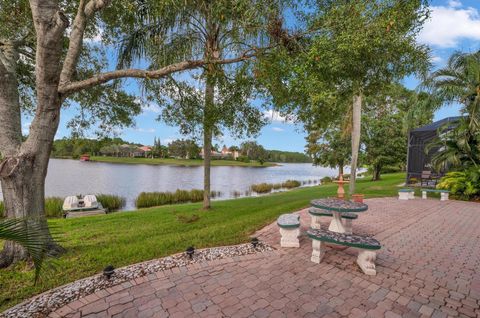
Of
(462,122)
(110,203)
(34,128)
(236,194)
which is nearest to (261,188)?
(236,194)

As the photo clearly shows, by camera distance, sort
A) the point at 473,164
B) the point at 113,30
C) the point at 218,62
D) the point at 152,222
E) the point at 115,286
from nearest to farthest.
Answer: the point at 115,286 → the point at 218,62 → the point at 113,30 → the point at 152,222 → the point at 473,164

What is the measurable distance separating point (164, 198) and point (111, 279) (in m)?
10.8

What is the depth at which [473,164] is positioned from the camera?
9.83 m

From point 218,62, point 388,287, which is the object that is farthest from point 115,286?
point 218,62

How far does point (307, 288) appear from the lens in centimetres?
288

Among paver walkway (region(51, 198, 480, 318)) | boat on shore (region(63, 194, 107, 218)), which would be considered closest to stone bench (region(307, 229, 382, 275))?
paver walkway (region(51, 198, 480, 318))

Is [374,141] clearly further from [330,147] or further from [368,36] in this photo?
[368,36]

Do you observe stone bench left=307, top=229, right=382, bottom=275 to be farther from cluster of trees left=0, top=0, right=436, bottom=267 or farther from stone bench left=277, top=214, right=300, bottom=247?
cluster of trees left=0, top=0, right=436, bottom=267

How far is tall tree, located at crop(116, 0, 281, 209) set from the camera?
448 cm

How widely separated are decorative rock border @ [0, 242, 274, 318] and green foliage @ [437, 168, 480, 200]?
33.1 ft

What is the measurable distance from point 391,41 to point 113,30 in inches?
241

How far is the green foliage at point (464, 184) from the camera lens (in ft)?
29.9

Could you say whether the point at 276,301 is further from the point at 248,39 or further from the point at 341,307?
the point at 248,39

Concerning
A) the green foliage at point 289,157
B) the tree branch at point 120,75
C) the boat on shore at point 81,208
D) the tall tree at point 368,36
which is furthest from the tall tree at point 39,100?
the green foliage at point 289,157
